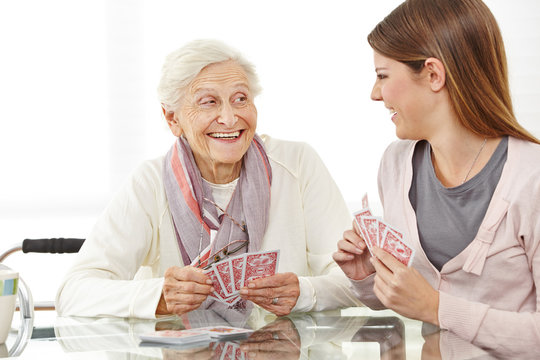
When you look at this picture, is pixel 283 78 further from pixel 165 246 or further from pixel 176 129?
pixel 165 246

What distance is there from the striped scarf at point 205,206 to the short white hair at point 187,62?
0.65ft

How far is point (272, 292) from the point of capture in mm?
2041

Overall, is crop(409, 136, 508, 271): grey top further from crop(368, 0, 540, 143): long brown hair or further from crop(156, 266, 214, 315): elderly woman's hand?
crop(156, 266, 214, 315): elderly woman's hand

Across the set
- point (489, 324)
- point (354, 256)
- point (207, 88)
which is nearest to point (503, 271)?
point (489, 324)

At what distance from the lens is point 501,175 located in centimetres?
176

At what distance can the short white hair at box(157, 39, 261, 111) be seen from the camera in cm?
246

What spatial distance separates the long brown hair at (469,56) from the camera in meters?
1.76

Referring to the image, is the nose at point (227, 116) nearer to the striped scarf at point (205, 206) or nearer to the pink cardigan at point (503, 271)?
the striped scarf at point (205, 206)

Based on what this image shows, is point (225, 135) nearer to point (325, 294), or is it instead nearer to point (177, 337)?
point (325, 294)

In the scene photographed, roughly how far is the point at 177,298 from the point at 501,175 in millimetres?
989

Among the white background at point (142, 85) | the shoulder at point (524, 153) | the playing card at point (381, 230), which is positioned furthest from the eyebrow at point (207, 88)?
the white background at point (142, 85)

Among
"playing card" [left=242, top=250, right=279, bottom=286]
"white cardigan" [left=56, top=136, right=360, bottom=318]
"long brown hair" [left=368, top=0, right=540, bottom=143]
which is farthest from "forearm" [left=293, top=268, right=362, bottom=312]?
"long brown hair" [left=368, top=0, right=540, bottom=143]

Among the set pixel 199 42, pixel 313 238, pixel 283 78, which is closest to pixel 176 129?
pixel 199 42

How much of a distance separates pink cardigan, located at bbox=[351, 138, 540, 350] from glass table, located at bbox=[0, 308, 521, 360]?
83 millimetres
